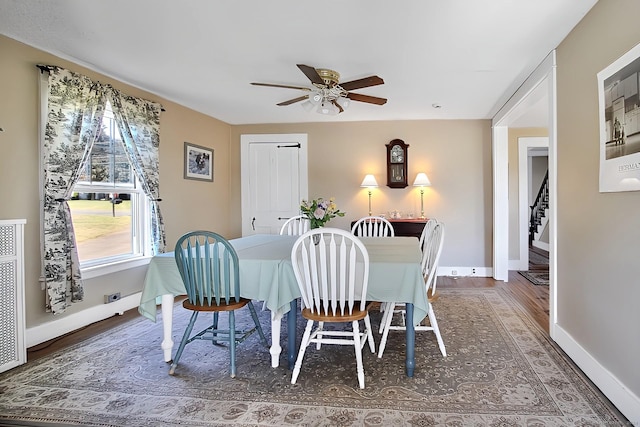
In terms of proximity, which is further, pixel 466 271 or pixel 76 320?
pixel 466 271

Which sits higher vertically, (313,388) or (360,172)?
(360,172)

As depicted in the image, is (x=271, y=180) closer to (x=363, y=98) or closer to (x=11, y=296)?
(x=363, y=98)

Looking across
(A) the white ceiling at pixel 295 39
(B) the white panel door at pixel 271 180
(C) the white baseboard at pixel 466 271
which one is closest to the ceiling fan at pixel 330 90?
(A) the white ceiling at pixel 295 39

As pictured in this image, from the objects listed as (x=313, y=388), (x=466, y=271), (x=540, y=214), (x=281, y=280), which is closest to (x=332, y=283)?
(x=281, y=280)

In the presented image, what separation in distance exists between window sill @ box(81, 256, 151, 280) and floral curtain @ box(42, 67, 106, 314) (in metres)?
0.22

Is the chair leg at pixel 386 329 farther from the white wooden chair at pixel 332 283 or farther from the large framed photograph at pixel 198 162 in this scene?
the large framed photograph at pixel 198 162

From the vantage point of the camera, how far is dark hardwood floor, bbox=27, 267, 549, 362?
2.80 m

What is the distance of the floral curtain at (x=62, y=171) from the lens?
285cm

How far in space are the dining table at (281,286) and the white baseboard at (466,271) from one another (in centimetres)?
303

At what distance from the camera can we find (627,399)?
5.95 feet

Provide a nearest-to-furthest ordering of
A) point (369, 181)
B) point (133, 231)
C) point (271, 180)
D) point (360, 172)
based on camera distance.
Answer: point (133, 231) → point (369, 181) → point (360, 172) → point (271, 180)

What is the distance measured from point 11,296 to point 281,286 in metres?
1.84

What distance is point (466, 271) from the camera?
530 cm

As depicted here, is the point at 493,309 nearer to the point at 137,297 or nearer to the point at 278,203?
the point at 278,203
